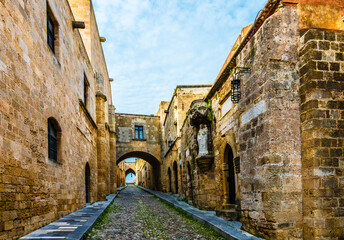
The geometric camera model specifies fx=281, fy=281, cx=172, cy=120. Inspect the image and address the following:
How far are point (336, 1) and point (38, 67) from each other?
5.77 meters

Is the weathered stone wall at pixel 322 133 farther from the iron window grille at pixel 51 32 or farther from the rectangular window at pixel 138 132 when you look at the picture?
the rectangular window at pixel 138 132

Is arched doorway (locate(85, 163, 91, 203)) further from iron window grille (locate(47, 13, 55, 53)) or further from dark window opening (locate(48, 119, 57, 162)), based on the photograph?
iron window grille (locate(47, 13, 55, 53))

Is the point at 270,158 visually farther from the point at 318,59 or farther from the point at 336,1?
the point at 336,1

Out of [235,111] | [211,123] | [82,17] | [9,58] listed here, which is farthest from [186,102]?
[9,58]

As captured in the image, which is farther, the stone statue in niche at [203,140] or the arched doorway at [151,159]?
the arched doorway at [151,159]

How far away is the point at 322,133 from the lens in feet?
14.3

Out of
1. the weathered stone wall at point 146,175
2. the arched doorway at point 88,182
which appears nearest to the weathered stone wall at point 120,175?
the weathered stone wall at point 146,175

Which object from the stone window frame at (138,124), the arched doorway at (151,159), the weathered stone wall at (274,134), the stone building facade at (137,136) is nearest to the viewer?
the weathered stone wall at (274,134)

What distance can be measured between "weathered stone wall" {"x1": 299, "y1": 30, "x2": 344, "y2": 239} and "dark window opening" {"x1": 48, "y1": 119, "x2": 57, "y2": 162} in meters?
5.50

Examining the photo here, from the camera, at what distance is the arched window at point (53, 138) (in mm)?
6758

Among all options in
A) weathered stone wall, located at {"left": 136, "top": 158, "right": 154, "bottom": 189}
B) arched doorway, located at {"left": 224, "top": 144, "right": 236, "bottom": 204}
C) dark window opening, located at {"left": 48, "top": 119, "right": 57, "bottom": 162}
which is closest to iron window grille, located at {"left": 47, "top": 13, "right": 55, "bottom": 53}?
dark window opening, located at {"left": 48, "top": 119, "right": 57, "bottom": 162}

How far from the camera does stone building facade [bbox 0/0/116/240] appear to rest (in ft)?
14.1

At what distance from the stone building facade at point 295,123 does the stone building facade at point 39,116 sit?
4.00 meters

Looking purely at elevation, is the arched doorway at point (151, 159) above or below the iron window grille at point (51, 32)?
below
